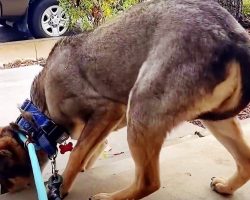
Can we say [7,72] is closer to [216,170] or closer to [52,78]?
[52,78]

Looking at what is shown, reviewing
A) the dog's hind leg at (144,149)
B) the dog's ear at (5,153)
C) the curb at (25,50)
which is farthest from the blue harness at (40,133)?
the curb at (25,50)

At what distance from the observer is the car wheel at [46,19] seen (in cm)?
966

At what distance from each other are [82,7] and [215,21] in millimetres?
3917

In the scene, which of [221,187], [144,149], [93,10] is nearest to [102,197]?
[144,149]

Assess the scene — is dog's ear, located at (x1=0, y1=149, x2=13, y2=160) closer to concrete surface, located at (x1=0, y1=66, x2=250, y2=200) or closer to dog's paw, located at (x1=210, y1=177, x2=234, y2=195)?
concrete surface, located at (x1=0, y1=66, x2=250, y2=200)

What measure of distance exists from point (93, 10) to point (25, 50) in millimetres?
2827

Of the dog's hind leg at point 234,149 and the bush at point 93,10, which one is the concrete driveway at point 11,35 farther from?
the dog's hind leg at point 234,149

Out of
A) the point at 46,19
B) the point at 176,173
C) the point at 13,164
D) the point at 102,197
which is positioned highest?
the point at 13,164

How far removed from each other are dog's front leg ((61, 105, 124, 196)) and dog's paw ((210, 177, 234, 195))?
0.86 meters

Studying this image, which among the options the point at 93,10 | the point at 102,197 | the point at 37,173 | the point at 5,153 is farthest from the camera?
the point at 93,10

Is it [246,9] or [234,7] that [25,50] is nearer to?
[234,7]

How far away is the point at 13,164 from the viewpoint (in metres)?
3.57

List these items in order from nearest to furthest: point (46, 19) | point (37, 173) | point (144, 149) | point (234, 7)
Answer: point (37, 173), point (144, 149), point (234, 7), point (46, 19)

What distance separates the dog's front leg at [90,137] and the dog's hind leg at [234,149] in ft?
2.33
